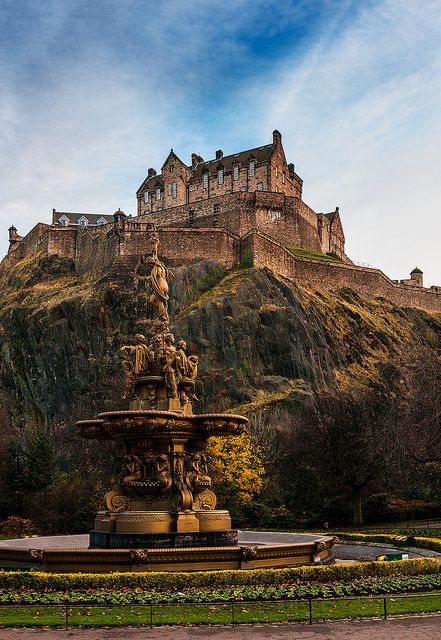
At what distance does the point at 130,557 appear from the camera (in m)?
14.8

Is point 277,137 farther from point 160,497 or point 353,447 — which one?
point 160,497

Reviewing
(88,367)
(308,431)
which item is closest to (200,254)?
(88,367)

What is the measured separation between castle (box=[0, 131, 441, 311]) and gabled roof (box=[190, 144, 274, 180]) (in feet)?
0.55

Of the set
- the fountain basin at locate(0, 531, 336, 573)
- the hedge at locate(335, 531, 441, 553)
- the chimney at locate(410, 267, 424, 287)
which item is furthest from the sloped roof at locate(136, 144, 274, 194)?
the fountain basin at locate(0, 531, 336, 573)

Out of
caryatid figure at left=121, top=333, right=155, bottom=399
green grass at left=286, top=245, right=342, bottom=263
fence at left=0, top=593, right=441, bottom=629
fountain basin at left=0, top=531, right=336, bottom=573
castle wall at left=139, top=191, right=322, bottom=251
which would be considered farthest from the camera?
green grass at left=286, top=245, right=342, bottom=263

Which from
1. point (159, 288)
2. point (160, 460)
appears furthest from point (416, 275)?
point (160, 460)

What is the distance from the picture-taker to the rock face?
61.6 meters

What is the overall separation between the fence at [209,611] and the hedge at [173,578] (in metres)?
1.18

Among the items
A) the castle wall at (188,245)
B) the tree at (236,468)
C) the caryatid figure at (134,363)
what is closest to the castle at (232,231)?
the castle wall at (188,245)

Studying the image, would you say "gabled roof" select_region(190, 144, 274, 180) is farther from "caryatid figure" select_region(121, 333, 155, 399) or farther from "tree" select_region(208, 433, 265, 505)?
"caryatid figure" select_region(121, 333, 155, 399)

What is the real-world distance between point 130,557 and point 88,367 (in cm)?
5226

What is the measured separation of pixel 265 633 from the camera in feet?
34.6

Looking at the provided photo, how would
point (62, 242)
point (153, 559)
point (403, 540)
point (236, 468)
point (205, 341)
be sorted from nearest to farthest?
1. point (153, 559)
2. point (403, 540)
3. point (236, 468)
4. point (205, 341)
5. point (62, 242)

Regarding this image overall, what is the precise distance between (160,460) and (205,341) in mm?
45508
